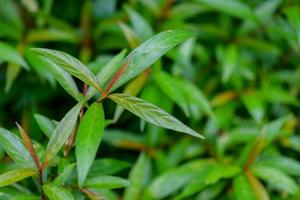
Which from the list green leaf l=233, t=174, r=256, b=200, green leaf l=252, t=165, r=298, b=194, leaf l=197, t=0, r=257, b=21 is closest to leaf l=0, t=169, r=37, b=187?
green leaf l=233, t=174, r=256, b=200

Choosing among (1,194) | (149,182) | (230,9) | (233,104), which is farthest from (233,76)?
(1,194)

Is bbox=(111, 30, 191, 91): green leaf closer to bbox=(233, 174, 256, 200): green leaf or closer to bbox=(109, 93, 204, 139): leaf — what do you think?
bbox=(109, 93, 204, 139): leaf

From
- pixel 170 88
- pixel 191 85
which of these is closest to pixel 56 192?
pixel 170 88

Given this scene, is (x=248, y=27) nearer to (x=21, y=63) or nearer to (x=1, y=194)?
(x=21, y=63)

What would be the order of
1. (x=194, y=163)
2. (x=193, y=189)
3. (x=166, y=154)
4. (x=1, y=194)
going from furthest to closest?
1. (x=166, y=154)
2. (x=194, y=163)
3. (x=193, y=189)
4. (x=1, y=194)

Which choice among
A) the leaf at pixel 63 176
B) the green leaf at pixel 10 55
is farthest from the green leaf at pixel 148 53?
the green leaf at pixel 10 55

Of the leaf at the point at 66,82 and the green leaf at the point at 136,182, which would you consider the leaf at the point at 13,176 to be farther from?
the green leaf at the point at 136,182
